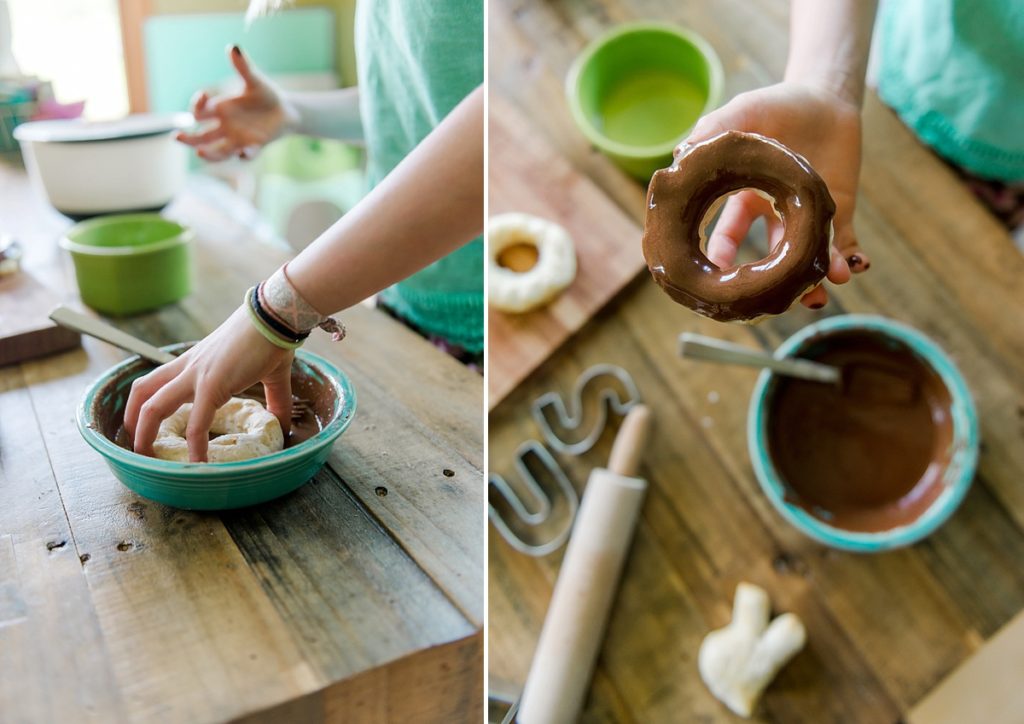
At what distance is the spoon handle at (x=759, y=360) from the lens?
0.69 meters

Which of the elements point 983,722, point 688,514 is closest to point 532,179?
point 688,514

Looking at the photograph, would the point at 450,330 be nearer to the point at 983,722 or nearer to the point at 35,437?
the point at 35,437

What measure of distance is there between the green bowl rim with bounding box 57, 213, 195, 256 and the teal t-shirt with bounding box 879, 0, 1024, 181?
24.5 inches

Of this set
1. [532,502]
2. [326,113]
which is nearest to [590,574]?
[532,502]

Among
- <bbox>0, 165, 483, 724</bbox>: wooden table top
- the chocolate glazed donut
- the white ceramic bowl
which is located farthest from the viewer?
the white ceramic bowl

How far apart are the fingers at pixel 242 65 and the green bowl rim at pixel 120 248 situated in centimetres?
11

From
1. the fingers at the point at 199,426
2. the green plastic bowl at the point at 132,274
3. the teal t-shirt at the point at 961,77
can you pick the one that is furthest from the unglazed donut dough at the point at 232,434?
the teal t-shirt at the point at 961,77

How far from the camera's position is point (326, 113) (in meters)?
0.53

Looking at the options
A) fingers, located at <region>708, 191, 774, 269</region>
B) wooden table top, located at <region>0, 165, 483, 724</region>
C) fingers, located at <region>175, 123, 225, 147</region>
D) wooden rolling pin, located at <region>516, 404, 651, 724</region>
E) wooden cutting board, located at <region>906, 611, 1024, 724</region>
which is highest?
fingers, located at <region>708, 191, 774, 269</region>

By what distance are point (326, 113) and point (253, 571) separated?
0.94 ft

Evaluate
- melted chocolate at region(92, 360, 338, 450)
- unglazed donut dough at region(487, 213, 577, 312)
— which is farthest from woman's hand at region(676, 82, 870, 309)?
unglazed donut dough at region(487, 213, 577, 312)

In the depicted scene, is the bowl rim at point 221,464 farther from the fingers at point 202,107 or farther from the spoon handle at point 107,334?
the fingers at point 202,107

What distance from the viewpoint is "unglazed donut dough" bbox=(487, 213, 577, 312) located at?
83cm

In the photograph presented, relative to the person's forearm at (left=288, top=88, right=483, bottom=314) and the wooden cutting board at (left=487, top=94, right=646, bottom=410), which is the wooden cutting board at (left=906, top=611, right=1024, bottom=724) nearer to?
the wooden cutting board at (left=487, top=94, right=646, bottom=410)
